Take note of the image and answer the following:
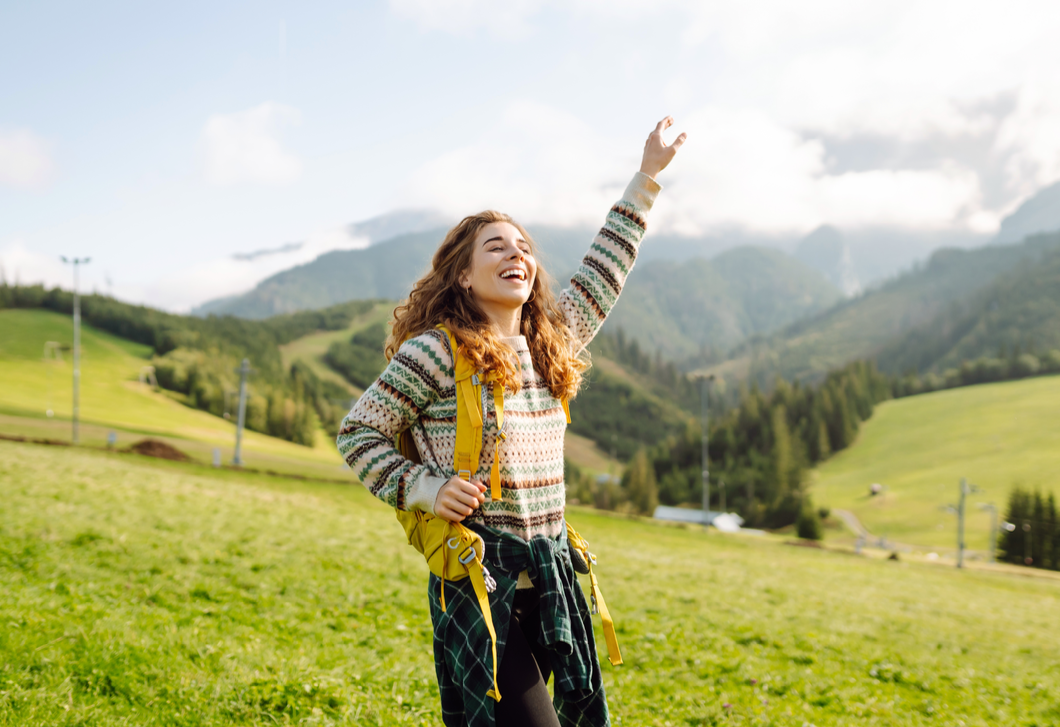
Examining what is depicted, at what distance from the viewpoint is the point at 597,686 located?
121 inches

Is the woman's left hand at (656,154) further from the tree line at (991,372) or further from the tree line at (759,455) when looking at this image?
the tree line at (991,372)

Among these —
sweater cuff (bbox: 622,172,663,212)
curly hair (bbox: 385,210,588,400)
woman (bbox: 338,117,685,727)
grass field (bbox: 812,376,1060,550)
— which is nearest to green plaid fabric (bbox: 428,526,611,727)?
woman (bbox: 338,117,685,727)

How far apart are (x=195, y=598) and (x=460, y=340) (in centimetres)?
750

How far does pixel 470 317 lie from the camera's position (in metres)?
3.09

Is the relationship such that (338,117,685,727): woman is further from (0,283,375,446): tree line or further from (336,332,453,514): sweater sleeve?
(0,283,375,446): tree line

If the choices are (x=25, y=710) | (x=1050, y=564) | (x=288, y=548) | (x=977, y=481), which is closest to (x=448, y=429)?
(x=25, y=710)

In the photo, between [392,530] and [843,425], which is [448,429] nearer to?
[392,530]


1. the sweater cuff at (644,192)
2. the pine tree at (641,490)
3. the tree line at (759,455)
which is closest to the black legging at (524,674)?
the sweater cuff at (644,192)

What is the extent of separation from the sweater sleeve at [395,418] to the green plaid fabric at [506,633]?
0.37 meters

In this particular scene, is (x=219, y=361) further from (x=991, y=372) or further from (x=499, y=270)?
(x=991, y=372)

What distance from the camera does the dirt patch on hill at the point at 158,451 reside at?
3944cm

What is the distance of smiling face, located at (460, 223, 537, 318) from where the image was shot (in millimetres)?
3131

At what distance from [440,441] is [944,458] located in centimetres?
12633

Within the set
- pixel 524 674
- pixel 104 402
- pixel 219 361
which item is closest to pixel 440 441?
pixel 524 674
